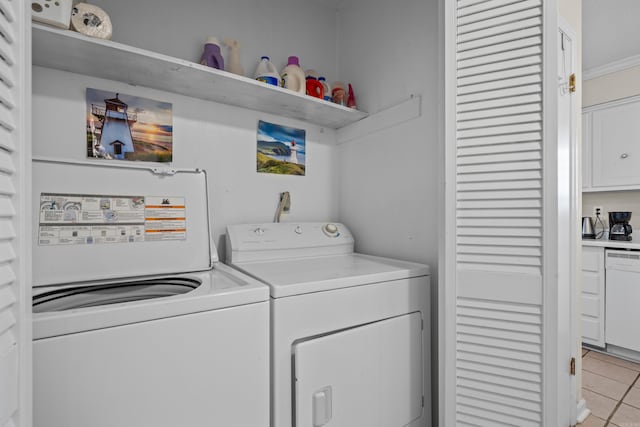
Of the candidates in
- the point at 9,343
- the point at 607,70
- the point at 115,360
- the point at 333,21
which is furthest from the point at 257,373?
the point at 607,70

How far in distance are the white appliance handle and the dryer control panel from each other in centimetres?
76

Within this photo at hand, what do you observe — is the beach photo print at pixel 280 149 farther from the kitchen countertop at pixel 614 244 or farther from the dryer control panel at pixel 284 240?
the kitchen countertop at pixel 614 244

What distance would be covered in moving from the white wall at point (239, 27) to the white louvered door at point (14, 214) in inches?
46.8

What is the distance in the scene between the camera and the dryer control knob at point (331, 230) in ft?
6.59

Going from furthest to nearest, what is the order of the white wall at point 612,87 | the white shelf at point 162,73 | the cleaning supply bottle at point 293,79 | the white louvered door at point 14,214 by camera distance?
the white wall at point 612,87
the cleaning supply bottle at point 293,79
the white shelf at point 162,73
the white louvered door at point 14,214

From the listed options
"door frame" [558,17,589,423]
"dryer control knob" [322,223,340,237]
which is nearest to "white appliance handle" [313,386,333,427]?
"dryer control knob" [322,223,340,237]

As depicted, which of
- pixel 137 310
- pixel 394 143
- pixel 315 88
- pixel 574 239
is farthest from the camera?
pixel 315 88

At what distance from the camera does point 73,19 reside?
1.24 meters

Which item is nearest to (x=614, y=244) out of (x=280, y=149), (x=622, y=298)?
(x=622, y=298)

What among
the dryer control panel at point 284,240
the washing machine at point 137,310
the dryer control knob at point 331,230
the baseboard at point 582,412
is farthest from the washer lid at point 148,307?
the baseboard at point 582,412

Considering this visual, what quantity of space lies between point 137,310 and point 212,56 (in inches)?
54.1

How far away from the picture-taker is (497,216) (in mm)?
1196

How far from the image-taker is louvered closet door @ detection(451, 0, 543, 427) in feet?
3.74

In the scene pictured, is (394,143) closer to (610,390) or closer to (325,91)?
(325,91)
